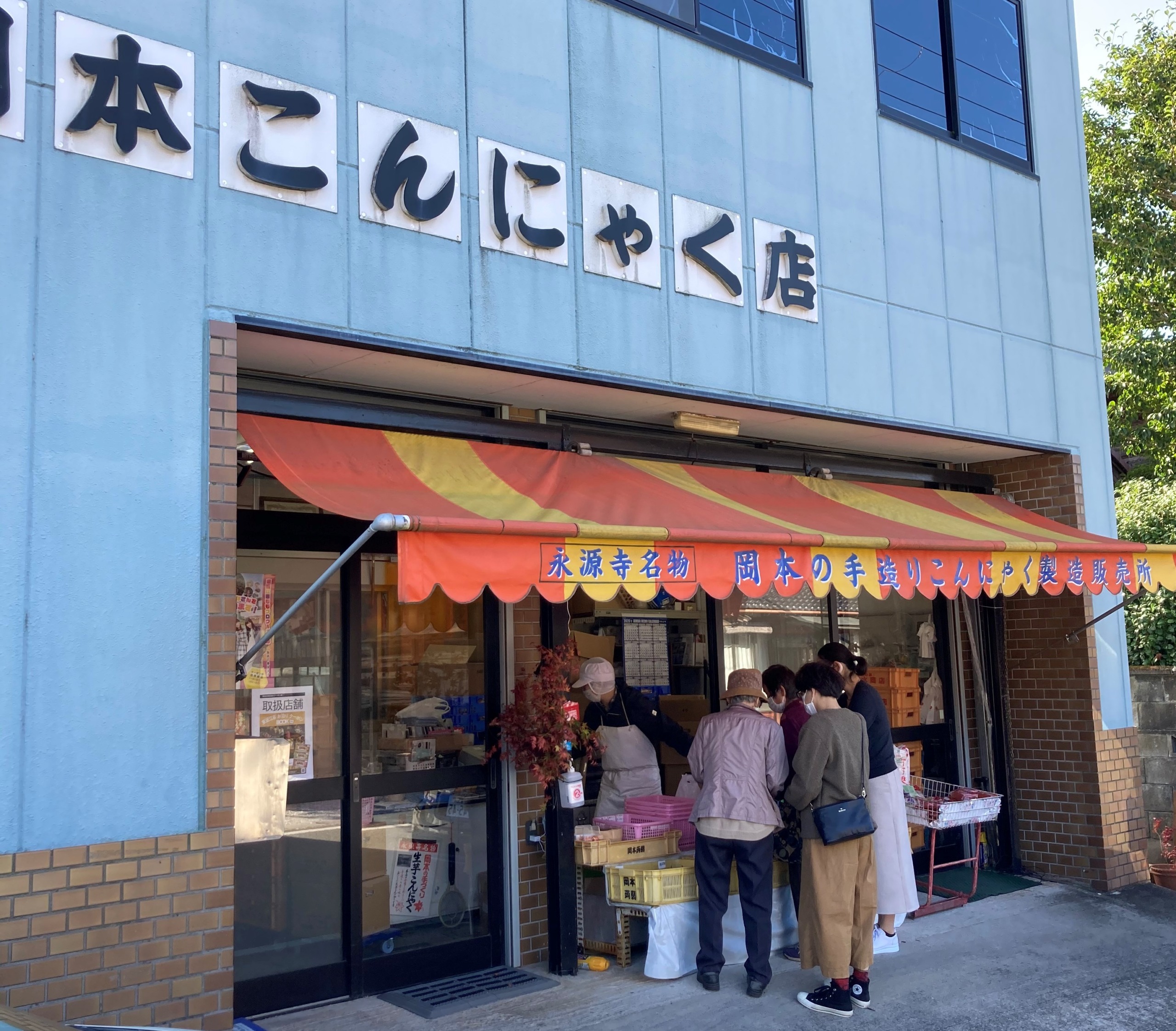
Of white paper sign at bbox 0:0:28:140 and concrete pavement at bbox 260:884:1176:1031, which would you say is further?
concrete pavement at bbox 260:884:1176:1031

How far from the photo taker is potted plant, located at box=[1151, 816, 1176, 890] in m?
9.26

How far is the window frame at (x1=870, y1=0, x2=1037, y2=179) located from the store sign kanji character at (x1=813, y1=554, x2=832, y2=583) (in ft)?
13.3

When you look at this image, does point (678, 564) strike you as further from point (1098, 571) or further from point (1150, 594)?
point (1150, 594)

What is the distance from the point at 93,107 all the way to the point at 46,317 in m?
0.98

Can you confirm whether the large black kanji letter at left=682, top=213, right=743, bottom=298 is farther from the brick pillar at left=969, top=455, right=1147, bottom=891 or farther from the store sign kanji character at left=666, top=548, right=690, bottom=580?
the brick pillar at left=969, top=455, right=1147, bottom=891

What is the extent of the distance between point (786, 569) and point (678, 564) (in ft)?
2.56

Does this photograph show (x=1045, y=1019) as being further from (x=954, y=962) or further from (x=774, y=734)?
(x=774, y=734)

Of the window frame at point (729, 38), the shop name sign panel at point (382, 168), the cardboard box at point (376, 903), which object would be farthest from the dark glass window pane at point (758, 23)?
the cardboard box at point (376, 903)

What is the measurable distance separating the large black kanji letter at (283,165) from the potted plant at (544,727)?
122 inches

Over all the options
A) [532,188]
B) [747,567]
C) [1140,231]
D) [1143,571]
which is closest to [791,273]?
[532,188]

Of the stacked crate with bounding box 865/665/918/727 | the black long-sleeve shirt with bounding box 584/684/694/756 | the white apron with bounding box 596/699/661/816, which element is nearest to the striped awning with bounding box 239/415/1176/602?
the black long-sleeve shirt with bounding box 584/684/694/756

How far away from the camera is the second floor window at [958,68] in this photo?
898cm

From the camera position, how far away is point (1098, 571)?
8031 mm

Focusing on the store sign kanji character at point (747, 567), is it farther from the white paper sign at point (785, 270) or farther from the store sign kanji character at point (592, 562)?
the white paper sign at point (785, 270)
